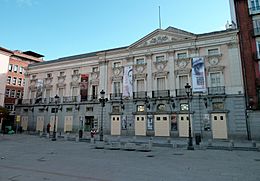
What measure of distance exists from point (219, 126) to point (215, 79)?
5.99 metres

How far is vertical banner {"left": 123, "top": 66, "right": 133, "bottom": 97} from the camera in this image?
2881 cm

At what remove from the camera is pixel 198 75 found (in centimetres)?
2525

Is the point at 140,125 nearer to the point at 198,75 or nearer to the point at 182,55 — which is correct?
the point at 198,75

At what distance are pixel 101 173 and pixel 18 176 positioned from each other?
301 centimetres

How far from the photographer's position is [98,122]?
98.4 ft

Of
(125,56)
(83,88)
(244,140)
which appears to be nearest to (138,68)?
(125,56)

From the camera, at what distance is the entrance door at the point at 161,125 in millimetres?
25703

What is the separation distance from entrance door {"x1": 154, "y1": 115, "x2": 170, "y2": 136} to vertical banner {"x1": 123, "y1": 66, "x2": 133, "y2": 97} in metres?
5.44

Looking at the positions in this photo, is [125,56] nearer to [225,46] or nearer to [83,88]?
[83,88]

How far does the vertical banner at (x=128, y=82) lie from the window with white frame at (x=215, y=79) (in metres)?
11.1

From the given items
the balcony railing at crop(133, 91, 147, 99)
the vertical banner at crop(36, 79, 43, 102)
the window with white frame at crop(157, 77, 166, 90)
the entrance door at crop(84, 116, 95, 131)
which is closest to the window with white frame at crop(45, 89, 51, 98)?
the vertical banner at crop(36, 79, 43, 102)

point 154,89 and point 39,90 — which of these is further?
point 39,90

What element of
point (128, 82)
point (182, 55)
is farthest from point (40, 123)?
point (182, 55)

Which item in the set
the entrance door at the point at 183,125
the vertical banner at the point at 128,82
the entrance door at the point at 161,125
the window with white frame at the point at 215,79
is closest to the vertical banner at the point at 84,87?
the vertical banner at the point at 128,82
